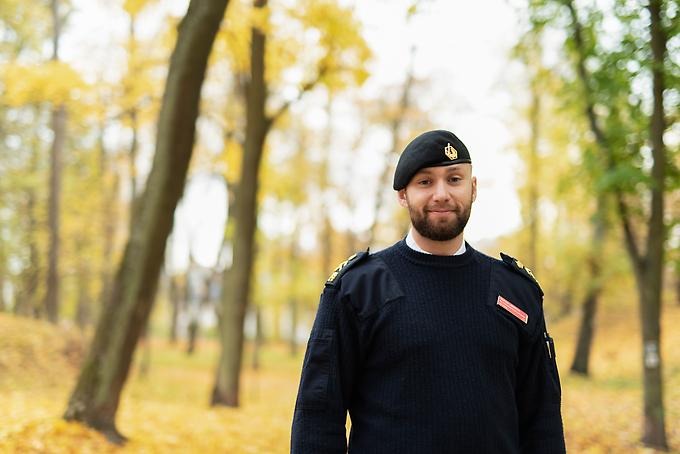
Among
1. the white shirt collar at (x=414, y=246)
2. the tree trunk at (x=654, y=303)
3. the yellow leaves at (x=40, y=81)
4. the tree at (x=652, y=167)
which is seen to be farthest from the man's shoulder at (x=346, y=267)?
the yellow leaves at (x=40, y=81)

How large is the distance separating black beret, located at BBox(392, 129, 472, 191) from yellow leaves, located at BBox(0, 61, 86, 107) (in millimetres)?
9499

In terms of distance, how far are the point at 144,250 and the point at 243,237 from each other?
522 centimetres

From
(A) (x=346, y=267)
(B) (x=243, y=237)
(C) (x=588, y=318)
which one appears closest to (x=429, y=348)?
(A) (x=346, y=267)

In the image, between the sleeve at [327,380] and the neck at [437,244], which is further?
the neck at [437,244]

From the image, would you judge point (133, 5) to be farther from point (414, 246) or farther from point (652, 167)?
point (414, 246)

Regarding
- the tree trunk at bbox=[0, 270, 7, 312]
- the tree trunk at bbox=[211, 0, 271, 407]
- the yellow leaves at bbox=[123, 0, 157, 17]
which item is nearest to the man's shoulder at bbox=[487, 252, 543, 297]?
the yellow leaves at bbox=[123, 0, 157, 17]

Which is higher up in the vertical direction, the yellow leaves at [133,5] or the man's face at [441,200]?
the yellow leaves at [133,5]

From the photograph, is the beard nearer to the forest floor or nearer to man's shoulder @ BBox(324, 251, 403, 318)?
man's shoulder @ BBox(324, 251, 403, 318)

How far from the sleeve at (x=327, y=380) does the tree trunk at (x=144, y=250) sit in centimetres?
592

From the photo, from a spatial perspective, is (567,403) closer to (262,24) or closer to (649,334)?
(649,334)

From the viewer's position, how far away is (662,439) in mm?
9625

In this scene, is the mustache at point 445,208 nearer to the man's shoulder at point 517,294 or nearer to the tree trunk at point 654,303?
the man's shoulder at point 517,294

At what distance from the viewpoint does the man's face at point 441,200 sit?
2373mm

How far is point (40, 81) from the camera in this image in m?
10.7
